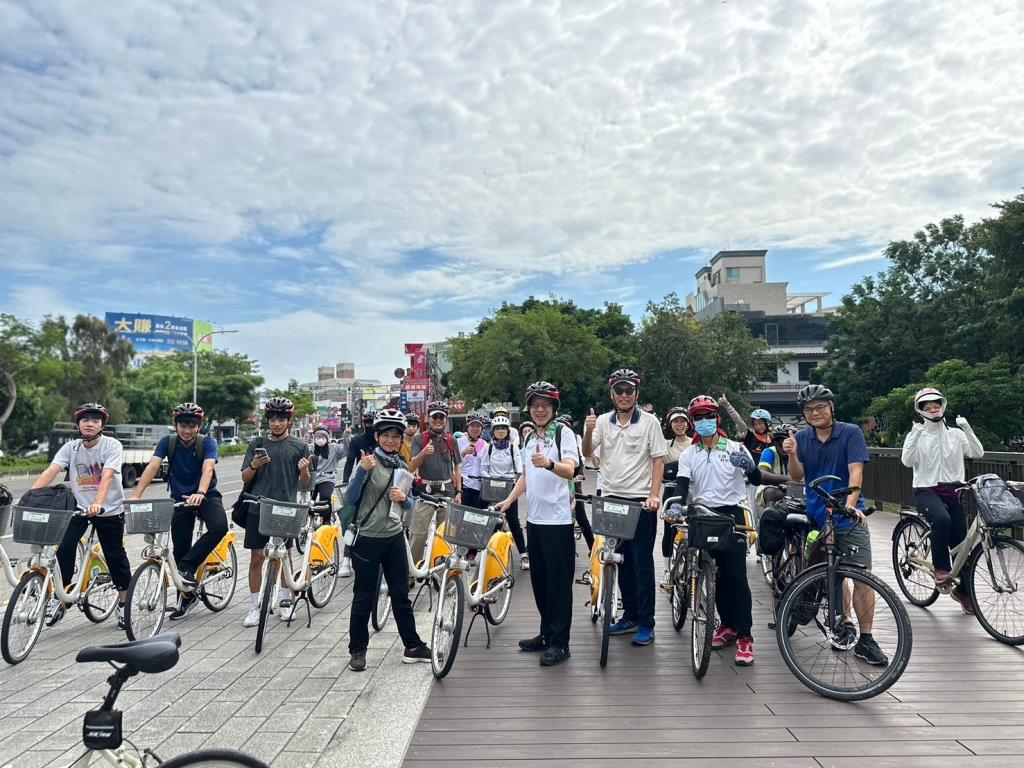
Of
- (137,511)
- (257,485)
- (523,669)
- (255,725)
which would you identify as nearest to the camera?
(255,725)

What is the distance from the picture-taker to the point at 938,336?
119 ft

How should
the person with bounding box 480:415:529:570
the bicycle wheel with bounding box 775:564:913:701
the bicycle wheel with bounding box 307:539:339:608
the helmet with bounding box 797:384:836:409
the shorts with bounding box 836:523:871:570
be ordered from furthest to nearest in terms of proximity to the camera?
the person with bounding box 480:415:529:570 → the bicycle wheel with bounding box 307:539:339:608 → the helmet with bounding box 797:384:836:409 → the shorts with bounding box 836:523:871:570 → the bicycle wheel with bounding box 775:564:913:701

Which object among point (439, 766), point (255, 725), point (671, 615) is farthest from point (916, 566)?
point (255, 725)

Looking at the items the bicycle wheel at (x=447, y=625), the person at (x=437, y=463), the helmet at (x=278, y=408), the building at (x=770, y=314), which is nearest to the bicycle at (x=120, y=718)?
the bicycle wheel at (x=447, y=625)

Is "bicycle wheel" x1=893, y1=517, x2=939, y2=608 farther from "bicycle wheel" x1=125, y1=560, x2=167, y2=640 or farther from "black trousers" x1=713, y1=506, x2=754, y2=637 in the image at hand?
"bicycle wheel" x1=125, y1=560, x2=167, y2=640

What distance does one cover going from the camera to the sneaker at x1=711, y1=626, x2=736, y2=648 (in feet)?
17.3

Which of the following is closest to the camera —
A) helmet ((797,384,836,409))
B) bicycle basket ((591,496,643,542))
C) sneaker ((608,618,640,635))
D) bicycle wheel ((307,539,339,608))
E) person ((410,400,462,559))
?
bicycle basket ((591,496,643,542))

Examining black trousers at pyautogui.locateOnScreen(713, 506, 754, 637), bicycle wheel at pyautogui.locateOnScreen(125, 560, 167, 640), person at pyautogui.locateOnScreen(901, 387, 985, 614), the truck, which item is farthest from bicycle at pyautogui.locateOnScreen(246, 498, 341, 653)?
the truck

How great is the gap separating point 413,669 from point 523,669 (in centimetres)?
73

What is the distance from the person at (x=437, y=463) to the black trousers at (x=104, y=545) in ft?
8.83

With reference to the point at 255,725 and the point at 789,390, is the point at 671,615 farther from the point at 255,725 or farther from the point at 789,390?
the point at 789,390

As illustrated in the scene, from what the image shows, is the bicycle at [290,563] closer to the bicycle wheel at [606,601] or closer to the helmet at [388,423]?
the helmet at [388,423]

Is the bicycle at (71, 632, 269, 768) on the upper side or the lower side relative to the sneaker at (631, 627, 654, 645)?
upper

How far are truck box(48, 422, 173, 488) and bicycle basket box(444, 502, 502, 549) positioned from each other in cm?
1800
